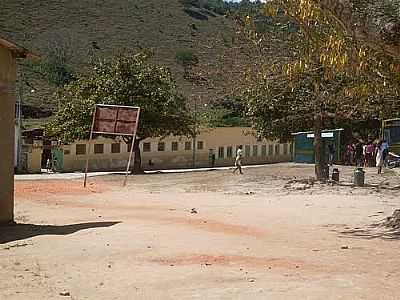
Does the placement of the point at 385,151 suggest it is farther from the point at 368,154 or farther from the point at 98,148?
the point at 98,148

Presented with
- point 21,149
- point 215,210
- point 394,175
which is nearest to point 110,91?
point 21,149

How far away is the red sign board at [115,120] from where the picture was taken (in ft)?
88.0

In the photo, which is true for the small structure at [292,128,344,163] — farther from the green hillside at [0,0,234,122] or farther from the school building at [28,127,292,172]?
the green hillside at [0,0,234,122]

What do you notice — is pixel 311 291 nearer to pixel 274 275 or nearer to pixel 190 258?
pixel 274 275

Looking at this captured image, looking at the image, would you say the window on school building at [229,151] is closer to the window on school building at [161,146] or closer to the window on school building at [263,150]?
the window on school building at [263,150]

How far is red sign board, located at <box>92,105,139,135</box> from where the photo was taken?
26.8 m

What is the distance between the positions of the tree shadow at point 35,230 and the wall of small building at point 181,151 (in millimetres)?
33152

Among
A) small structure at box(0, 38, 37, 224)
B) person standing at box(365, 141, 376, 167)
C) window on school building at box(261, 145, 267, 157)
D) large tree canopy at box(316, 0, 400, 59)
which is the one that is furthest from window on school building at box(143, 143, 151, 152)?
large tree canopy at box(316, 0, 400, 59)

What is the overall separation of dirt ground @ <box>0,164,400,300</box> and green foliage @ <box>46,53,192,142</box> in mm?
16948

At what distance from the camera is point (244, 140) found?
2520 inches

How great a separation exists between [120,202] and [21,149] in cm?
2507

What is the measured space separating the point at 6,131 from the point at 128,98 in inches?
984

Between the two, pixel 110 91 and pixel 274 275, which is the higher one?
pixel 110 91

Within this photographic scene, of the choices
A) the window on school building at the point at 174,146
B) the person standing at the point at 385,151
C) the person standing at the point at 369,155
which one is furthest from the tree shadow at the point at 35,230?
the window on school building at the point at 174,146
